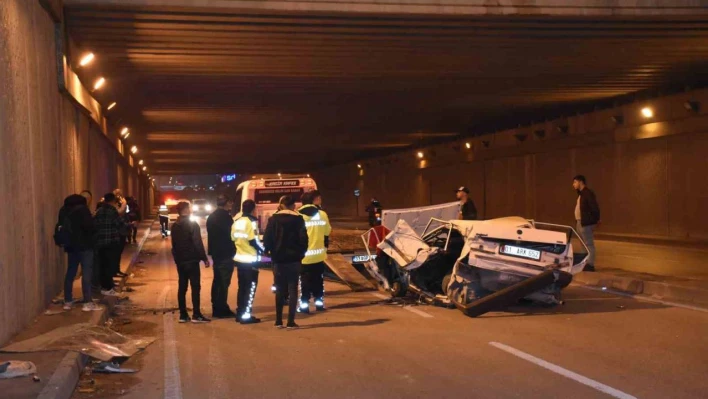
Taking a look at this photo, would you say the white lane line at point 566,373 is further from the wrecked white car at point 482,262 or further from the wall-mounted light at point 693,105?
the wall-mounted light at point 693,105

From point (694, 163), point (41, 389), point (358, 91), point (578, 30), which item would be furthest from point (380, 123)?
point (41, 389)

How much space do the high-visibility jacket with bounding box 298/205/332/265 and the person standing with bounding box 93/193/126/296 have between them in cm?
392

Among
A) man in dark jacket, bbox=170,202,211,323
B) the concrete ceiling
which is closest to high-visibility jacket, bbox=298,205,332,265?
man in dark jacket, bbox=170,202,211,323

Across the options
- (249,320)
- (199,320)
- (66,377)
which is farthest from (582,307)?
(66,377)

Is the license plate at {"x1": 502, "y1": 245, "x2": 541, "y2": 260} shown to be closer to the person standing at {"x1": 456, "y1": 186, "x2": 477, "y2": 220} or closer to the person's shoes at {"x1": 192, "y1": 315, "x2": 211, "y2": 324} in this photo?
the person standing at {"x1": 456, "y1": 186, "x2": 477, "y2": 220}

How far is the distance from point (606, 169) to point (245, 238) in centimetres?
2119

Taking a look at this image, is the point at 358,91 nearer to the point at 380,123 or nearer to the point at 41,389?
the point at 380,123

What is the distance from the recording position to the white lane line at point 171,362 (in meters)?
6.89

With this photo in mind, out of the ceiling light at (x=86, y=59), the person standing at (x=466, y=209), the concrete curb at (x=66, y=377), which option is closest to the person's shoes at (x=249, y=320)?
the concrete curb at (x=66, y=377)

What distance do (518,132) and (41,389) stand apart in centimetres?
3000

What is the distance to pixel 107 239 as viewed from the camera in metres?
13.0

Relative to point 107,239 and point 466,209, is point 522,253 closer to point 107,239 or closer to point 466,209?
point 466,209

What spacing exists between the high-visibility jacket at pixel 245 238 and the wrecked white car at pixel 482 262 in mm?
2368

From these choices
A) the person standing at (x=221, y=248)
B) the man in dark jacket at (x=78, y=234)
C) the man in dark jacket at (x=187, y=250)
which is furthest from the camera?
the person standing at (x=221, y=248)
